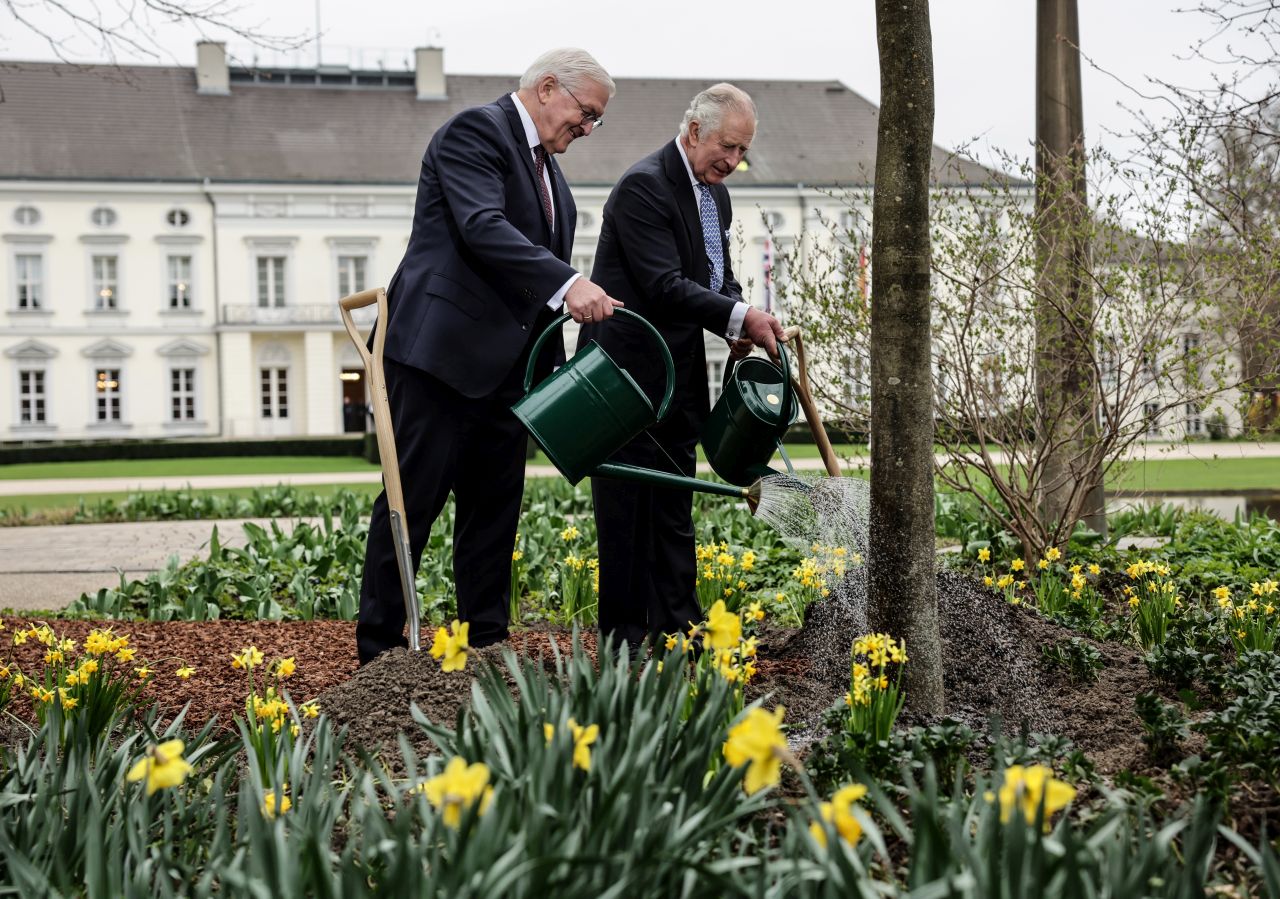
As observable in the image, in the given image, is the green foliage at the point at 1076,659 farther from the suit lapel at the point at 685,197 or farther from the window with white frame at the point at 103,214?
the window with white frame at the point at 103,214

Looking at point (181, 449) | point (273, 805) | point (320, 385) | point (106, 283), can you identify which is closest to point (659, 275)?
point (273, 805)

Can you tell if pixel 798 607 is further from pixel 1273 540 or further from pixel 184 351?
pixel 184 351

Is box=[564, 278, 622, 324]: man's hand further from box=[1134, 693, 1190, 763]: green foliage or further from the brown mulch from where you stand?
box=[1134, 693, 1190, 763]: green foliage

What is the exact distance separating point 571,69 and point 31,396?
3548cm

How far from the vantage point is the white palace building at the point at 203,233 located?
33.9 m

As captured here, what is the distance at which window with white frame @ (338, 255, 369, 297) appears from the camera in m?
35.4

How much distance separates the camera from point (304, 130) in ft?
116

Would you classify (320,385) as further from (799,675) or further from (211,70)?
(799,675)

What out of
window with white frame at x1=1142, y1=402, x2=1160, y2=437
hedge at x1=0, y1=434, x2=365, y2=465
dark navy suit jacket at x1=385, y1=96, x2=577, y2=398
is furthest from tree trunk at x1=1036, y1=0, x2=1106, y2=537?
hedge at x1=0, y1=434, x2=365, y2=465

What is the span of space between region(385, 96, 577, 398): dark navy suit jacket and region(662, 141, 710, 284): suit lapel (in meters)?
0.40

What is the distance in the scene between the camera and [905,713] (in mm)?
2576

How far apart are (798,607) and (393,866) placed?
2.93m

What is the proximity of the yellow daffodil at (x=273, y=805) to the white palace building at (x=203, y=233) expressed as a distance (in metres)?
32.8

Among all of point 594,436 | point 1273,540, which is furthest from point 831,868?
point 1273,540
